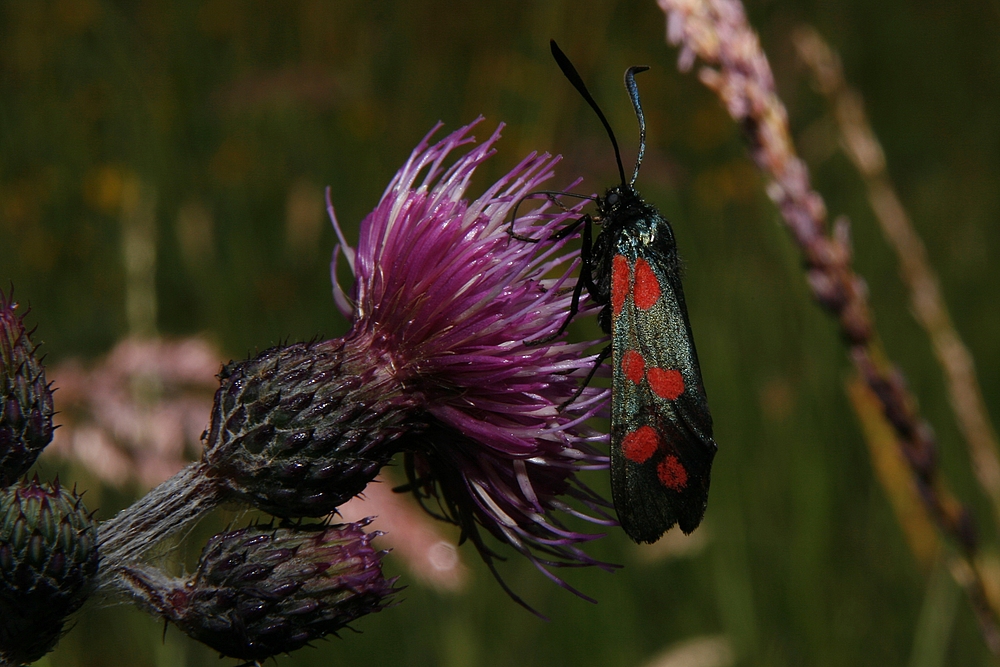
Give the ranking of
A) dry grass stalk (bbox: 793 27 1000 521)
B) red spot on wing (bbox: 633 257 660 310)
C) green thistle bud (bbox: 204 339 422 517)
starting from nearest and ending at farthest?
1. green thistle bud (bbox: 204 339 422 517)
2. red spot on wing (bbox: 633 257 660 310)
3. dry grass stalk (bbox: 793 27 1000 521)

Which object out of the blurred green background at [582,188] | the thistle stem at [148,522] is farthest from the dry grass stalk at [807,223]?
the thistle stem at [148,522]

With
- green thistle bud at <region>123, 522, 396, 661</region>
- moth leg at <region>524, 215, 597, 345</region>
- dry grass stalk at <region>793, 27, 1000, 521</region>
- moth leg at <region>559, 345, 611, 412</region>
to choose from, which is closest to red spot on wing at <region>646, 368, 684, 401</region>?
moth leg at <region>559, 345, 611, 412</region>

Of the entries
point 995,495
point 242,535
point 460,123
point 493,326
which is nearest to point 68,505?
point 242,535

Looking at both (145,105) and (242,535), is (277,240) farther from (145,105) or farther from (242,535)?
(242,535)

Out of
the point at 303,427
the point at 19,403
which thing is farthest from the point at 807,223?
the point at 19,403

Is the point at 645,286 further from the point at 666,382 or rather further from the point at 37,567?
the point at 37,567

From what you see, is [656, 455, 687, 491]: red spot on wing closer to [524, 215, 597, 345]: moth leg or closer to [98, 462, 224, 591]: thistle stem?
[524, 215, 597, 345]: moth leg

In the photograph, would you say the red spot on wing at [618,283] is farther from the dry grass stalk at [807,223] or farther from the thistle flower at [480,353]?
the dry grass stalk at [807,223]
